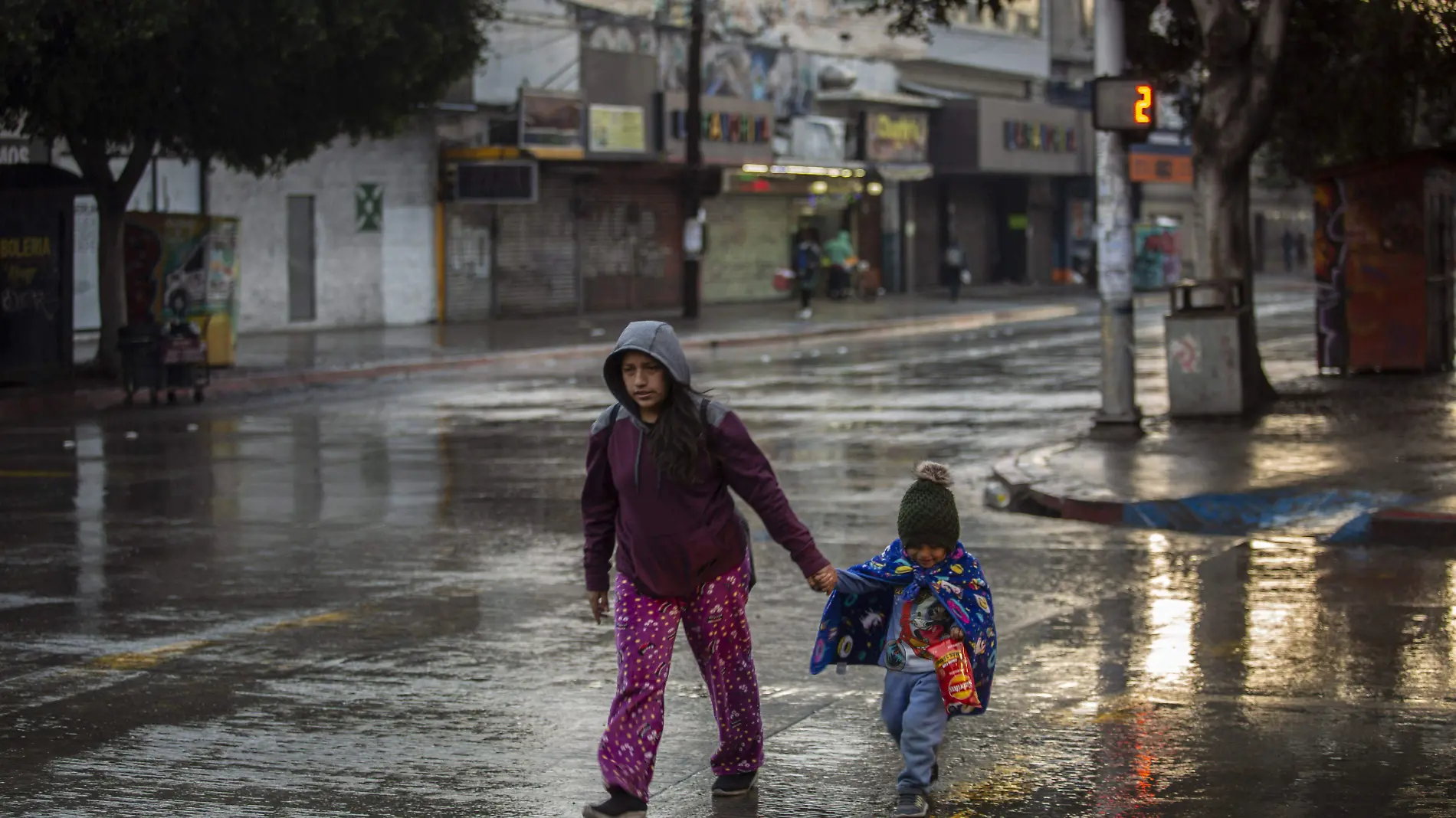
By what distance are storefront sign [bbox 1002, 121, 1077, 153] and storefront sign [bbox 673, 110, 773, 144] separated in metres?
10.9

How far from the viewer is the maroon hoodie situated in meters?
5.86

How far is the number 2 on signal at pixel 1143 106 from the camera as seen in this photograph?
16.2m

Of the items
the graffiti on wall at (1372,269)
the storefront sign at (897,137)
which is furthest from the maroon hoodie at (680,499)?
the storefront sign at (897,137)

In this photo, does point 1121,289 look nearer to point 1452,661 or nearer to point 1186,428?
point 1186,428

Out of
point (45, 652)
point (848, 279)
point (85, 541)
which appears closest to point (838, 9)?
point (848, 279)

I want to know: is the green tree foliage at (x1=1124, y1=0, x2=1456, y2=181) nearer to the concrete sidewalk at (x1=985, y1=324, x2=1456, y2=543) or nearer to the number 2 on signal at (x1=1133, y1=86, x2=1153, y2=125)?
the number 2 on signal at (x1=1133, y1=86, x2=1153, y2=125)

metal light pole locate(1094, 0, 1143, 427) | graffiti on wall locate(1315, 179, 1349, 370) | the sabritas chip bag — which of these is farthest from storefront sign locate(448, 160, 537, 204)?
the sabritas chip bag

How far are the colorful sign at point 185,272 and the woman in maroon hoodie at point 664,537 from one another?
1997 cm

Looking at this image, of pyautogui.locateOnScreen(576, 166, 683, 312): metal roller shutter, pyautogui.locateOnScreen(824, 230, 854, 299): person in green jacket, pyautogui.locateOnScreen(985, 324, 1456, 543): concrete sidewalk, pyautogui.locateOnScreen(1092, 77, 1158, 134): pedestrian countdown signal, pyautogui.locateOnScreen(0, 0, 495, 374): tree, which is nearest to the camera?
pyautogui.locateOnScreen(985, 324, 1456, 543): concrete sidewalk

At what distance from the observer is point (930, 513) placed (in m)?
5.79

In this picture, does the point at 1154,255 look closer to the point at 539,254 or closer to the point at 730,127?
the point at 730,127

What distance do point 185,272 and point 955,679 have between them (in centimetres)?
2166

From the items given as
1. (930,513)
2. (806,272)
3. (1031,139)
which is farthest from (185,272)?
(1031,139)

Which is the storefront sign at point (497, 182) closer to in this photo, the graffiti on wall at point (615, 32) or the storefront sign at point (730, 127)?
the graffiti on wall at point (615, 32)
